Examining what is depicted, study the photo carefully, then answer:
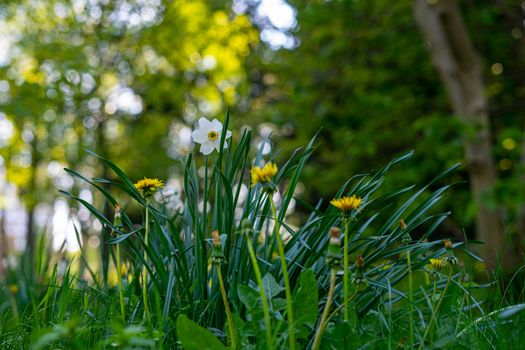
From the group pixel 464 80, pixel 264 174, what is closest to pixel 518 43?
pixel 464 80

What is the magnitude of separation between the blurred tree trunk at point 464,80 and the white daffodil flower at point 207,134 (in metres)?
3.82

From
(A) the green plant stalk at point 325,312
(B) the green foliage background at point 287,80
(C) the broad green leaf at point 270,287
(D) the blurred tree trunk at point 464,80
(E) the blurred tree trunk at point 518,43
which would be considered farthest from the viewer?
(B) the green foliage background at point 287,80

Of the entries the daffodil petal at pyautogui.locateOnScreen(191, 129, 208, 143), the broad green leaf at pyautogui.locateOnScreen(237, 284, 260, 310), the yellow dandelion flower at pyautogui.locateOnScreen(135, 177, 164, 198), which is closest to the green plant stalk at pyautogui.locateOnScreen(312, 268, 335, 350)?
the broad green leaf at pyautogui.locateOnScreen(237, 284, 260, 310)

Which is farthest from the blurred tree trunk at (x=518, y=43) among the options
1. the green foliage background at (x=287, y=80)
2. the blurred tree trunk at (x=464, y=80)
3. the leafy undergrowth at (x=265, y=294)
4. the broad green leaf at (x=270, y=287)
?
the broad green leaf at (x=270, y=287)

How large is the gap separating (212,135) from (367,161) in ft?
20.1

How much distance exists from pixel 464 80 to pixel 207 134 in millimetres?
4293

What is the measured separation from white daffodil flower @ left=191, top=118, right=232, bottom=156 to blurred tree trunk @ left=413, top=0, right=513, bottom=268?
151 inches

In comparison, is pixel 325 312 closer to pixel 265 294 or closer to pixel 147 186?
pixel 265 294

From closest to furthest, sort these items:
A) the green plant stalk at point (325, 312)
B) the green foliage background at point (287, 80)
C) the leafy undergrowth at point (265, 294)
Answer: the green plant stalk at point (325, 312) → the leafy undergrowth at point (265, 294) → the green foliage background at point (287, 80)

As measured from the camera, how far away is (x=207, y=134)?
4.59ft

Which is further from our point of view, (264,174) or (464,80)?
(464,80)

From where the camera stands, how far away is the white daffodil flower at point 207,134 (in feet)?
4.55

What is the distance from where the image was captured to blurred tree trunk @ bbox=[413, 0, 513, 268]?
4.84 meters

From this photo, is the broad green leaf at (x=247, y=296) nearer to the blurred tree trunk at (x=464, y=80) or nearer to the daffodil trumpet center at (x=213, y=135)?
the daffodil trumpet center at (x=213, y=135)
